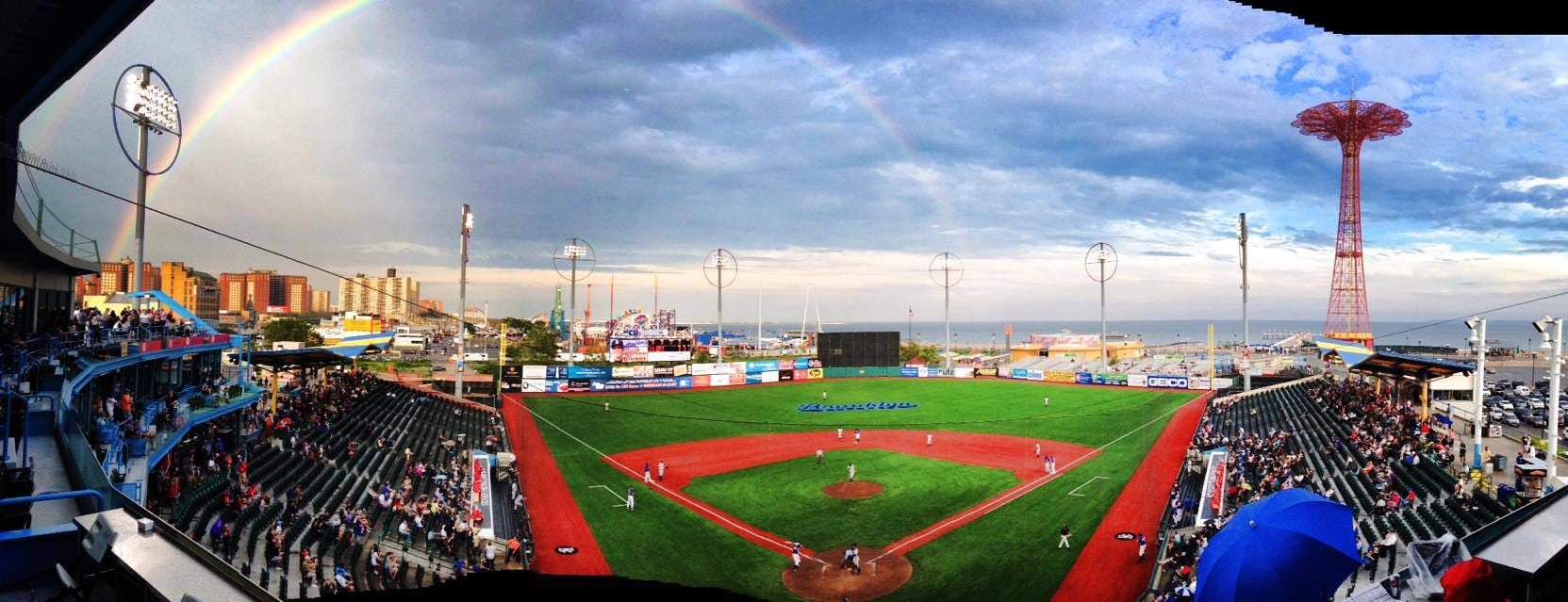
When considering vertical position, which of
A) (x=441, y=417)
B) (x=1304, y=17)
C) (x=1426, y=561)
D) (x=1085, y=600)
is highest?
(x=1304, y=17)

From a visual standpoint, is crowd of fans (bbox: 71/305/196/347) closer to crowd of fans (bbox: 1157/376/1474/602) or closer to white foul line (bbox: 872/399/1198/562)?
white foul line (bbox: 872/399/1198/562)

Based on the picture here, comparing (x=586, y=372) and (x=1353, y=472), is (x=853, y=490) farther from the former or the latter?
(x=586, y=372)

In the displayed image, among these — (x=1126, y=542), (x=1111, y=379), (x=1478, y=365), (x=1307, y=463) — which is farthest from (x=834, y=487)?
(x=1111, y=379)

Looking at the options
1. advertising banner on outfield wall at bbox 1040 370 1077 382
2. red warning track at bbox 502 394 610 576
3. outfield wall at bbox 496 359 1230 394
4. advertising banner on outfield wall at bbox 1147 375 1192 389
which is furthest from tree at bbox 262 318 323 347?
advertising banner on outfield wall at bbox 1147 375 1192 389

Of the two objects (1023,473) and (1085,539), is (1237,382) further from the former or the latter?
(1085,539)

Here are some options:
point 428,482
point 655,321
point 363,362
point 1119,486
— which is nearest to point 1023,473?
point 1119,486

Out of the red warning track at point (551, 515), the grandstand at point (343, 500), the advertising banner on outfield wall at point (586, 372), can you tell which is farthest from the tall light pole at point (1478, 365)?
the advertising banner on outfield wall at point (586, 372)

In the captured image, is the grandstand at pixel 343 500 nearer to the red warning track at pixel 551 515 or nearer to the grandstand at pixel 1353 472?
the red warning track at pixel 551 515
